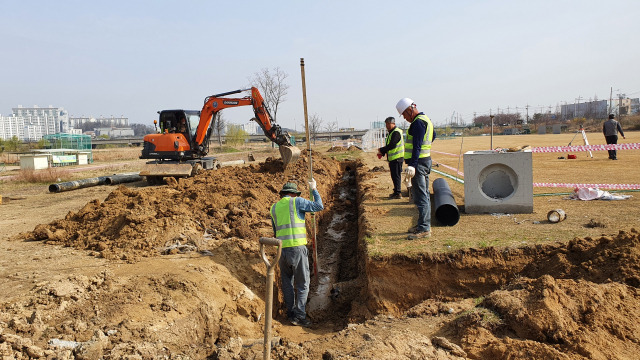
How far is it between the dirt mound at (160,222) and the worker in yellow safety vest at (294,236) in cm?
157

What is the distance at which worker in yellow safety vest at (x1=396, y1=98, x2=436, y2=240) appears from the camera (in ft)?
21.1

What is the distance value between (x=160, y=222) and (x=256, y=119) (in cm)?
794

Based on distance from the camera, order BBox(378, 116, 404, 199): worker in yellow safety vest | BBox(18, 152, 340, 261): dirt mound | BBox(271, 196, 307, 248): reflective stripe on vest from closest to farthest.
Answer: BBox(271, 196, 307, 248): reflective stripe on vest < BBox(18, 152, 340, 261): dirt mound < BBox(378, 116, 404, 199): worker in yellow safety vest

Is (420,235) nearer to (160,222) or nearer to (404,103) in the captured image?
(404,103)

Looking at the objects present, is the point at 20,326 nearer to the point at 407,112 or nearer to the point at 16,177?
the point at 407,112

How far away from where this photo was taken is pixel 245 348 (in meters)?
4.03

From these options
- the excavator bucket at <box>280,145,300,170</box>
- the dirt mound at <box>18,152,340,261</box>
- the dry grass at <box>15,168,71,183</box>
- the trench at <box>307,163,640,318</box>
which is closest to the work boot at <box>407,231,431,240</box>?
the trench at <box>307,163,640,318</box>

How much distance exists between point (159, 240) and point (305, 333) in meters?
2.82

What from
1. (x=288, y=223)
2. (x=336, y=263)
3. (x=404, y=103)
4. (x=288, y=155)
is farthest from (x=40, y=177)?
(x=404, y=103)

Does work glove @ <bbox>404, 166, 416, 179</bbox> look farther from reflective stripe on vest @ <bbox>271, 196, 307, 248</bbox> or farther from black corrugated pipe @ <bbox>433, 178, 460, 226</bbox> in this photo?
reflective stripe on vest @ <bbox>271, 196, 307, 248</bbox>

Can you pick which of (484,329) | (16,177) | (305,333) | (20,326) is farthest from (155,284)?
(16,177)

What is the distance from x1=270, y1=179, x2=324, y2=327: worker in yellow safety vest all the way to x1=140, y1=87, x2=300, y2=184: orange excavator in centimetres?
820

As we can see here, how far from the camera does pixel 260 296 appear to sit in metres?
6.19

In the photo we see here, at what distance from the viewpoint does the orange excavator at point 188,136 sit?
1456 centimetres
